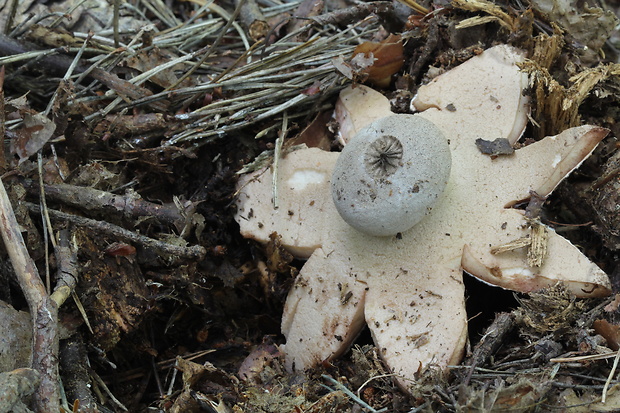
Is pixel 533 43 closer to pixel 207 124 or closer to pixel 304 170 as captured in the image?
pixel 304 170

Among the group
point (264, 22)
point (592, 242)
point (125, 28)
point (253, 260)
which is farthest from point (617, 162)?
point (125, 28)

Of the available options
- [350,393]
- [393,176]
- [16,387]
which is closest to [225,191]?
[393,176]

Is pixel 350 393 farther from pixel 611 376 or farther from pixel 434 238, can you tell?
pixel 611 376

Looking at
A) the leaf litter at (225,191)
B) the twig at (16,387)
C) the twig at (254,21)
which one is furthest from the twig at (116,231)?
the twig at (254,21)

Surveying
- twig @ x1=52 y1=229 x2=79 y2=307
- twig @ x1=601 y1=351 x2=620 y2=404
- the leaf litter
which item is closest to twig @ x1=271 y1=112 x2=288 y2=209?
the leaf litter

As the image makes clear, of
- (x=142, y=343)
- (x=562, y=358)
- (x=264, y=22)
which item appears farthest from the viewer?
(x=264, y=22)

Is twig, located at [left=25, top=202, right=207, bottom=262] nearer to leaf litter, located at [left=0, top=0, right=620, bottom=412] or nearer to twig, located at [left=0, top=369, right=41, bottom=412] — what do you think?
leaf litter, located at [left=0, top=0, right=620, bottom=412]
